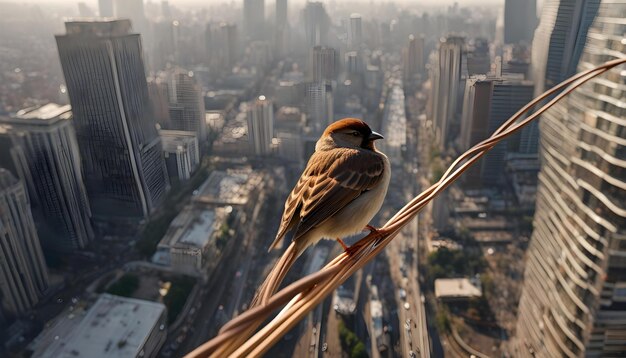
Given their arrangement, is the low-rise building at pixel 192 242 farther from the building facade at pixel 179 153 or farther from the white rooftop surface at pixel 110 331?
the white rooftop surface at pixel 110 331

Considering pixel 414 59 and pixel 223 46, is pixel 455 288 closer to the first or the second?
pixel 414 59

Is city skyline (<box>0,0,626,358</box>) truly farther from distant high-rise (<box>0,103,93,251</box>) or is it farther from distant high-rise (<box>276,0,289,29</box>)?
distant high-rise (<box>276,0,289,29</box>)

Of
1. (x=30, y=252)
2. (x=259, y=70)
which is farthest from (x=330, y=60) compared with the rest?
(x=30, y=252)

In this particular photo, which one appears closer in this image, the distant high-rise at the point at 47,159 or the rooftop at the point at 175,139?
the distant high-rise at the point at 47,159

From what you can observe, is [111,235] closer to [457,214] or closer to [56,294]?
[56,294]

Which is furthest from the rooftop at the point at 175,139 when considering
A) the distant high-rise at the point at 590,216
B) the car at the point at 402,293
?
the distant high-rise at the point at 590,216

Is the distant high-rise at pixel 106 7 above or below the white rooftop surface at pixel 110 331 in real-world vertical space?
above

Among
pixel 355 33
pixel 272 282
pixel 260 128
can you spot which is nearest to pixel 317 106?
pixel 260 128
